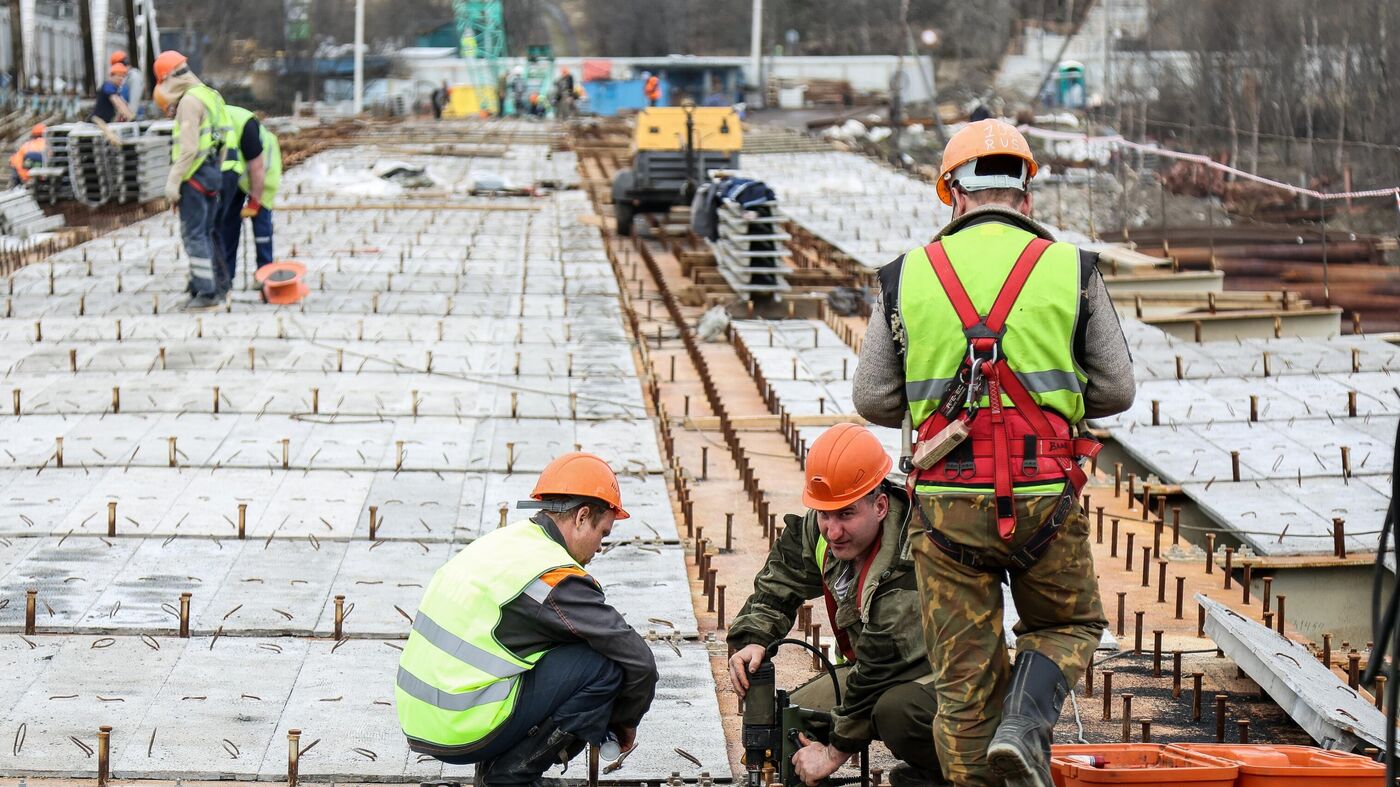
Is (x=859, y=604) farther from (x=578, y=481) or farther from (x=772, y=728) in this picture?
(x=578, y=481)

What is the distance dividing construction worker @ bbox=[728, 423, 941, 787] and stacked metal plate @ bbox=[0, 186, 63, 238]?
14.8 m

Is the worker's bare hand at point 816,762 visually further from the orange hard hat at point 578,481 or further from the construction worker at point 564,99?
the construction worker at point 564,99

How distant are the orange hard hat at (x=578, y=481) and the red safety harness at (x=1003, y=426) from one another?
3.35ft

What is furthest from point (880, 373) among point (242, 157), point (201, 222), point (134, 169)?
point (134, 169)

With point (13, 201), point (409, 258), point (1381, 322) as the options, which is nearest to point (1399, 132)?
point (1381, 322)

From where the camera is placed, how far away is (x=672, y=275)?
1739 cm

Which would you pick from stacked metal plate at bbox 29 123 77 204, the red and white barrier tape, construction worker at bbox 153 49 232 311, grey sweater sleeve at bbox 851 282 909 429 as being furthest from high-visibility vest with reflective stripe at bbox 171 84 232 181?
grey sweater sleeve at bbox 851 282 909 429

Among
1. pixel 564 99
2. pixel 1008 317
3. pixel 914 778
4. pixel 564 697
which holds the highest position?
pixel 564 99

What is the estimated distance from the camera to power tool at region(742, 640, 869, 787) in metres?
4.41

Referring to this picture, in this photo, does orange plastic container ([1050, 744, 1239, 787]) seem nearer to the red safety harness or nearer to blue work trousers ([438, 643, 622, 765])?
the red safety harness

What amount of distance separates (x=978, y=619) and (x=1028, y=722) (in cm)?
28

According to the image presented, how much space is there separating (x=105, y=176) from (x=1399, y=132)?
58.4 ft

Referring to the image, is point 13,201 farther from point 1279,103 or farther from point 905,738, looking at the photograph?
point 1279,103

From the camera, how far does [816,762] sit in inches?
172
